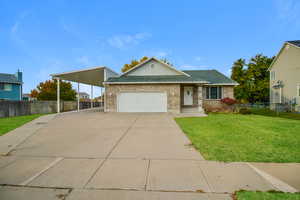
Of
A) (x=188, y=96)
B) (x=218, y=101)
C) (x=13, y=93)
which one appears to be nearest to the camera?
(x=218, y=101)

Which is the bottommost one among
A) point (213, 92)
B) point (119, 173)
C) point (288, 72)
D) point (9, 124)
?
point (119, 173)

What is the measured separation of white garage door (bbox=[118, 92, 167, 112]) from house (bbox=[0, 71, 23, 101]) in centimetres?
2292

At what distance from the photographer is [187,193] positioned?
258 cm

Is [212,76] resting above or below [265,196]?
above

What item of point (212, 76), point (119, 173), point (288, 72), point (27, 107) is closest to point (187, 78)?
point (212, 76)

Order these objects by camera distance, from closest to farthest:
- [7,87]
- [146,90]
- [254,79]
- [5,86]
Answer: [146,90]
[5,86]
[7,87]
[254,79]

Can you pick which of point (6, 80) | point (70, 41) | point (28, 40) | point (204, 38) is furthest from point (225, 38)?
point (6, 80)

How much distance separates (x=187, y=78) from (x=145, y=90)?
170 inches

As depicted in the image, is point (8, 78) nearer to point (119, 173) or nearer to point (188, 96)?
point (188, 96)

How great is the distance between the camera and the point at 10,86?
25125 millimetres

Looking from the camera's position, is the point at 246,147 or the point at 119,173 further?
the point at 246,147

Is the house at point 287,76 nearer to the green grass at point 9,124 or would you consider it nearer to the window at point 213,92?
the window at point 213,92

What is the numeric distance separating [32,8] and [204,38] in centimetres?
1814

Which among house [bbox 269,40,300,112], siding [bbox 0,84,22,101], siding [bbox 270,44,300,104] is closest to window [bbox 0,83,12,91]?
siding [bbox 0,84,22,101]
